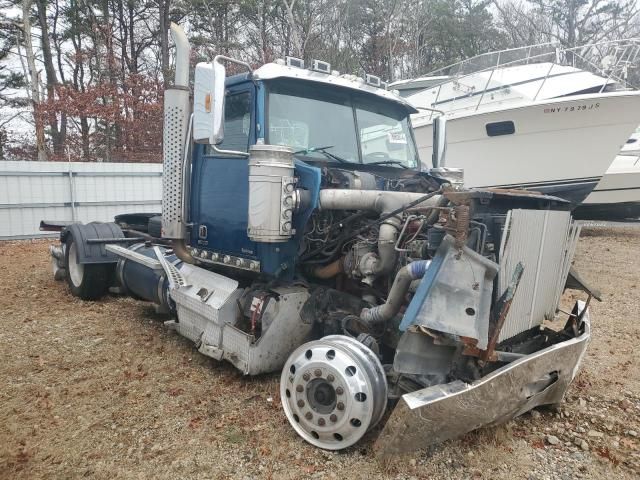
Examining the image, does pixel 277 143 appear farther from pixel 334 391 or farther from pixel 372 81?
pixel 334 391

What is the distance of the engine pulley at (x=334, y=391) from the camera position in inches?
114

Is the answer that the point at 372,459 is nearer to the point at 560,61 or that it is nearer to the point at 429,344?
the point at 429,344

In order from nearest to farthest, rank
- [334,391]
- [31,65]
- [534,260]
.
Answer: [334,391], [534,260], [31,65]

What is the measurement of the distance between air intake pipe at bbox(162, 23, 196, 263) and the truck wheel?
2305 millimetres

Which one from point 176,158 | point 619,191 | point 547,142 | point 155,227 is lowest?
point 155,227

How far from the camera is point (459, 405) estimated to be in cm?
266

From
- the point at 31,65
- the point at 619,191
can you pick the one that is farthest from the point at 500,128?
the point at 31,65

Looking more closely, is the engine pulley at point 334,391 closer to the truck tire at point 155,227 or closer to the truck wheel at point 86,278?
the truck tire at point 155,227

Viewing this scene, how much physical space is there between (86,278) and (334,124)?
3.82 metres

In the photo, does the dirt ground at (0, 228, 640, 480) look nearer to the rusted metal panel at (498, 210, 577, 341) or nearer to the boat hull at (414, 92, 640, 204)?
the rusted metal panel at (498, 210, 577, 341)

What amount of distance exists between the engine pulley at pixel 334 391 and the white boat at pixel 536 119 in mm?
6830

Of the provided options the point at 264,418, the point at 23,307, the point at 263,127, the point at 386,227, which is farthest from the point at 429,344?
the point at 23,307

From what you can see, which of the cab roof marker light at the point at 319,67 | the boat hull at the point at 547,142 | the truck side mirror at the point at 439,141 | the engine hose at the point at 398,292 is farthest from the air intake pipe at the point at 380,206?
the boat hull at the point at 547,142

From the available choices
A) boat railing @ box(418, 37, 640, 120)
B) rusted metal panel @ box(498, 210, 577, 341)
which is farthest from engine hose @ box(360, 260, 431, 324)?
boat railing @ box(418, 37, 640, 120)
